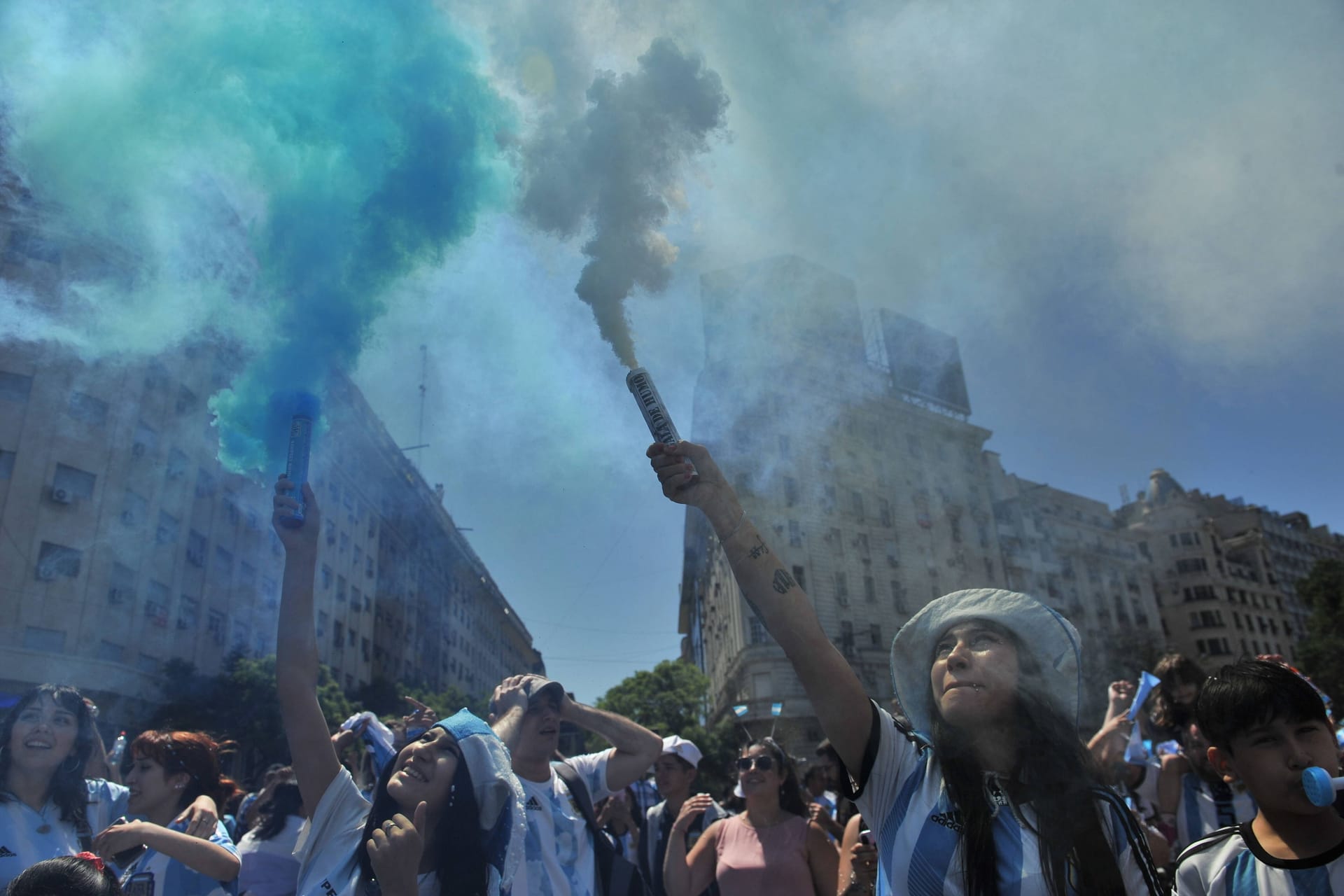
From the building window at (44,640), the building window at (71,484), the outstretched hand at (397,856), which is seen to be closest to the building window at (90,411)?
the building window at (71,484)

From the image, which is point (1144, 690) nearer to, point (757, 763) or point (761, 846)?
point (757, 763)

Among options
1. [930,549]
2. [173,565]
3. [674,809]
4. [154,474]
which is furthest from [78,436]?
[930,549]

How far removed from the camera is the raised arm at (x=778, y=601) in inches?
76.2

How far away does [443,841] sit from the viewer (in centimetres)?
264

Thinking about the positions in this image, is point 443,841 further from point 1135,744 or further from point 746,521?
point 1135,744

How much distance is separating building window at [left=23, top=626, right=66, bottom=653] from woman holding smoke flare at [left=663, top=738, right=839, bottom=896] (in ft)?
64.5

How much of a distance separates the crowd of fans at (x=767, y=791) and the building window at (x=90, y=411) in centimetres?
1977

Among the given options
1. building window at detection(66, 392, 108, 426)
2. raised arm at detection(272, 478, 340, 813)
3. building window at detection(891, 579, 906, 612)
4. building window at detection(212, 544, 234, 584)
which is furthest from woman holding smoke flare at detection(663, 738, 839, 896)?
building window at detection(891, 579, 906, 612)

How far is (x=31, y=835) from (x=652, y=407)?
9.66 ft

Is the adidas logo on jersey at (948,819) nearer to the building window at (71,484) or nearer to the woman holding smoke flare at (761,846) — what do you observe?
the woman holding smoke flare at (761,846)

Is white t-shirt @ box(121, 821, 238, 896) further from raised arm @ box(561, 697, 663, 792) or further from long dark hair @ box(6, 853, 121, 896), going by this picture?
raised arm @ box(561, 697, 663, 792)

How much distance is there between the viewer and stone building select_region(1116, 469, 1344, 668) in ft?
217

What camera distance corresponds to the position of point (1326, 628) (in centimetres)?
3522

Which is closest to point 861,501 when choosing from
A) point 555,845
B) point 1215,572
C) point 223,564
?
point 223,564
